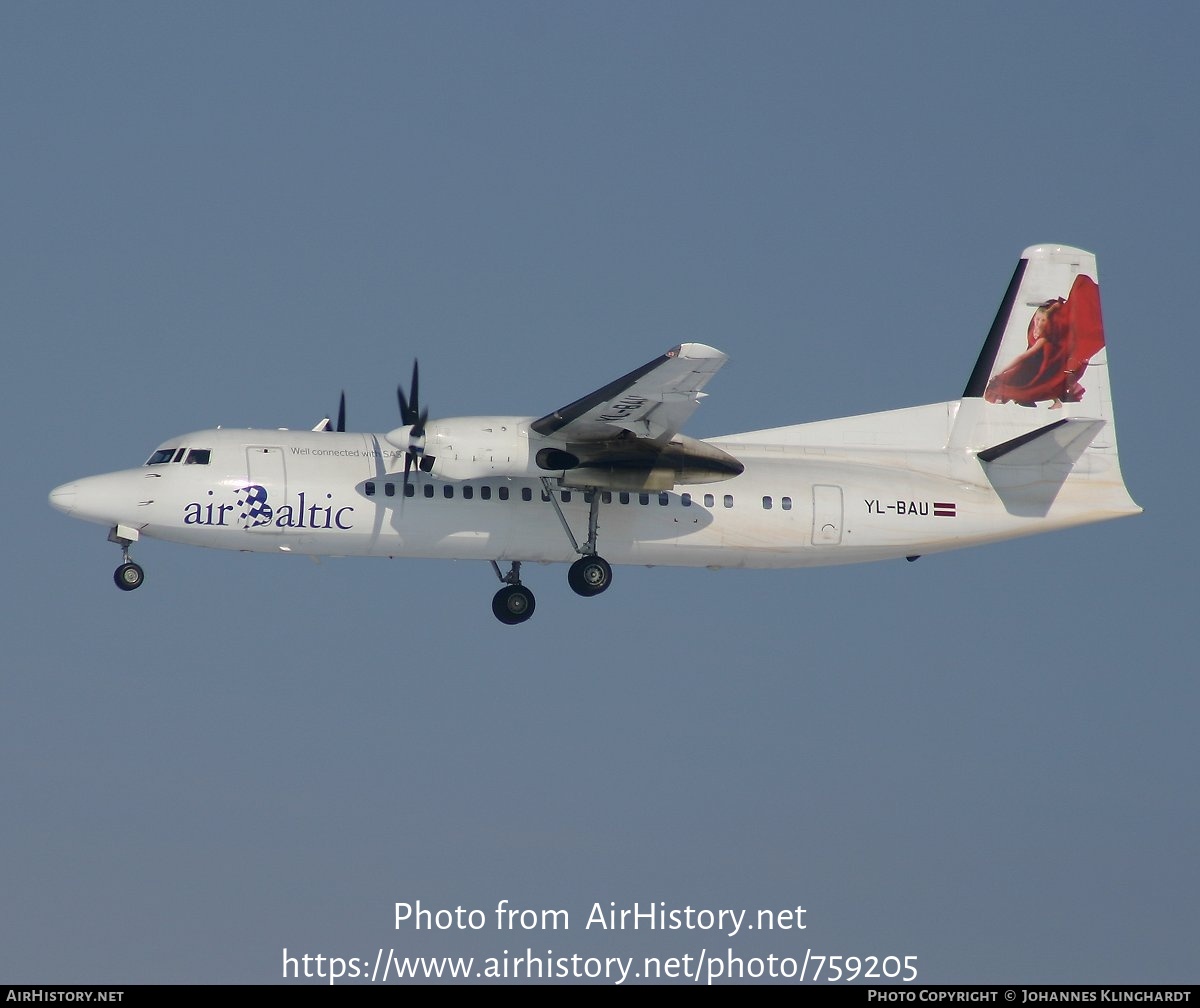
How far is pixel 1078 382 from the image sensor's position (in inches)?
1067

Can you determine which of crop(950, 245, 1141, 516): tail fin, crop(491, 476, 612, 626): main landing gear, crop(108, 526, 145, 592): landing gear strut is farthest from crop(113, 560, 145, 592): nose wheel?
crop(950, 245, 1141, 516): tail fin

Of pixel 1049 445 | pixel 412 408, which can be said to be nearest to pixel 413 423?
pixel 412 408

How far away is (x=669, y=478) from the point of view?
23516 mm

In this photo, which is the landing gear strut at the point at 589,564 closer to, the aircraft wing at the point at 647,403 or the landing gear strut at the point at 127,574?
the aircraft wing at the point at 647,403

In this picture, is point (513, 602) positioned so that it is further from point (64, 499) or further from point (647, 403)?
point (64, 499)

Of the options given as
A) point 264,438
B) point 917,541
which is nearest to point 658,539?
point 917,541

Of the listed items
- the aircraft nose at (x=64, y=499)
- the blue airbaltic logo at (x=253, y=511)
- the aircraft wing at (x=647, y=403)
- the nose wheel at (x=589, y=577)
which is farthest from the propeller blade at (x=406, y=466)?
the aircraft nose at (x=64, y=499)

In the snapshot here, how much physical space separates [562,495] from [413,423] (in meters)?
2.31

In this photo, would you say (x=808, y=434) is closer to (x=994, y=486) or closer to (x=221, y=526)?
(x=994, y=486)

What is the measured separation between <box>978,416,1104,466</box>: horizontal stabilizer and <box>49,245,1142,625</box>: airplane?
1.2 inches

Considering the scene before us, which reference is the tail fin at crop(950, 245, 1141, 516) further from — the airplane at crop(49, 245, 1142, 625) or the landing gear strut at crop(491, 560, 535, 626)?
the landing gear strut at crop(491, 560, 535, 626)

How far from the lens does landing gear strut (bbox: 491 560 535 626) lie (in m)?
24.7

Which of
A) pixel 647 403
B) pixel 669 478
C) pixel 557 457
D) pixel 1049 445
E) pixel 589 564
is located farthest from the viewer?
pixel 1049 445

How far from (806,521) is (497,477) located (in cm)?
424
